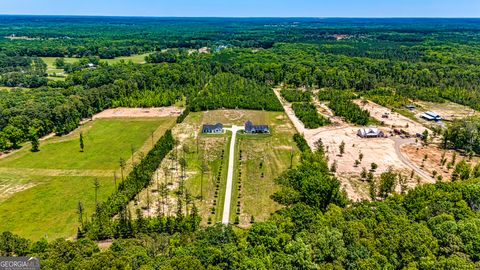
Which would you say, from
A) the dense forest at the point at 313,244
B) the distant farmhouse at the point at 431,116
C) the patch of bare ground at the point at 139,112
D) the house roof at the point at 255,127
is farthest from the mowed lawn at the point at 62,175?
the distant farmhouse at the point at 431,116

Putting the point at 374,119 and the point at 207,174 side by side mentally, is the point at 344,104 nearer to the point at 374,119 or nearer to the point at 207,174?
the point at 374,119

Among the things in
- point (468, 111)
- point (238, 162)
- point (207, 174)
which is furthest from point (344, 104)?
point (207, 174)

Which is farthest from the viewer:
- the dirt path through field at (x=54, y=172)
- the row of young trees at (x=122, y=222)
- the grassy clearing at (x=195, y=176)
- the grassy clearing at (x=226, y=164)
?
the dirt path through field at (x=54, y=172)

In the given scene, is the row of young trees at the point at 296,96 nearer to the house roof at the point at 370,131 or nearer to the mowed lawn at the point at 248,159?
the mowed lawn at the point at 248,159

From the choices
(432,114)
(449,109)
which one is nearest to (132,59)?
(432,114)

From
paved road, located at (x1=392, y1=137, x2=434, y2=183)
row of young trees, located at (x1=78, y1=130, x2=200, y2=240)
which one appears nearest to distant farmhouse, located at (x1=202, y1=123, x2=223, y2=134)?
row of young trees, located at (x1=78, y1=130, x2=200, y2=240)

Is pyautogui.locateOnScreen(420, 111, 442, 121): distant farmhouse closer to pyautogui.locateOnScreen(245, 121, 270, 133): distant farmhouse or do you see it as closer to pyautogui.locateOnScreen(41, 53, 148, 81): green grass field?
pyautogui.locateOnScreen(245, 121, 270, 133): distant farmhouse
